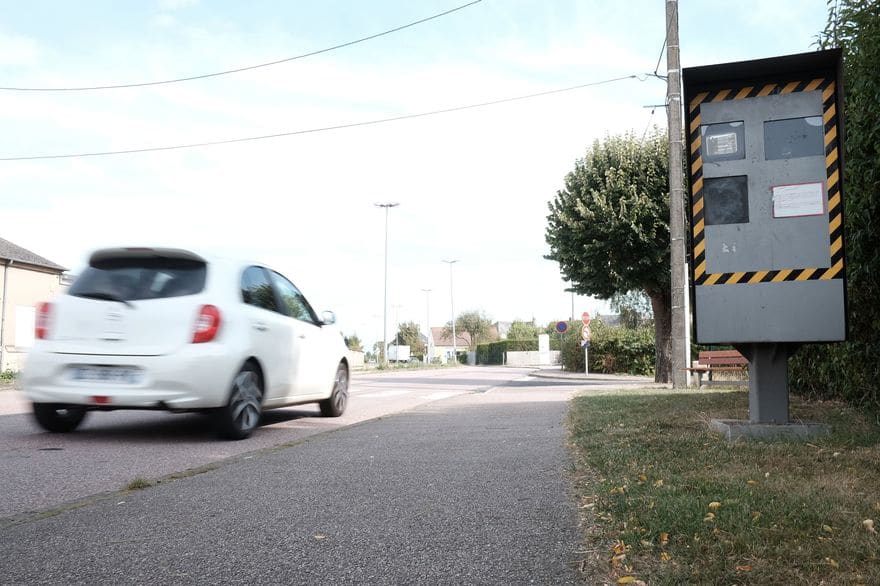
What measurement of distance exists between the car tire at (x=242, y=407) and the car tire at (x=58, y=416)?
4.12ft

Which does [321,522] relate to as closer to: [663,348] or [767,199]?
[767,199]

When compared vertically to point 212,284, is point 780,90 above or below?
above

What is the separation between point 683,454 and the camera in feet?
16.6

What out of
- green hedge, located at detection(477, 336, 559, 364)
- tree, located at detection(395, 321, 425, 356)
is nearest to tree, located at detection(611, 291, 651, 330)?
green hedge, located at detection(477, 336, 559, 364)

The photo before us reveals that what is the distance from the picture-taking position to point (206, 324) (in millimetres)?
6406

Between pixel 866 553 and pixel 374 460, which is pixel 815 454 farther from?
pixel 374 460

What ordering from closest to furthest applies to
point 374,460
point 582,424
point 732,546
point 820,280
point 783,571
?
point 783,571 → point 732,546 → point 374,460 → point 820,280 → point 582,424

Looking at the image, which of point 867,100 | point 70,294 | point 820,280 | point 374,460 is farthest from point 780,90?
point 70,294

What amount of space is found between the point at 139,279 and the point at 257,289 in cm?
117

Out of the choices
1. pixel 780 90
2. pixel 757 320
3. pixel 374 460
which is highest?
pixel 780 90

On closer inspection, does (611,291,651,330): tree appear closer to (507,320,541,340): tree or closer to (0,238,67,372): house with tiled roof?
(0,238,67,372): house with tiled roof

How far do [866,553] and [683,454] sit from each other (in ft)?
7.85

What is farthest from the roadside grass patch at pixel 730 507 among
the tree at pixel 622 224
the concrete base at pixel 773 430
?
the tree at pixel 622 224

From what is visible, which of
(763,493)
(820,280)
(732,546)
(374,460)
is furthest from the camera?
(820,280)
